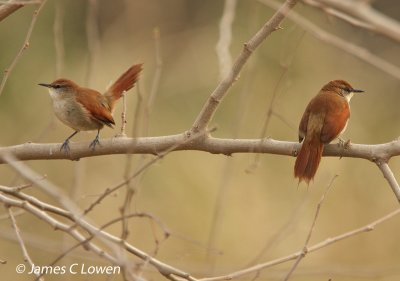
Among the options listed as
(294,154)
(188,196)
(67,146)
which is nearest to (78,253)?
(67,146)

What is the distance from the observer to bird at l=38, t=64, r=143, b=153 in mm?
4555

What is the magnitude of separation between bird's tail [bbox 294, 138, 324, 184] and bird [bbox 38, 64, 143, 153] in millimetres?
1226

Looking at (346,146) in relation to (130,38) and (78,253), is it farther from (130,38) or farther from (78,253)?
(130,38)

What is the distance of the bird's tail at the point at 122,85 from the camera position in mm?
4648

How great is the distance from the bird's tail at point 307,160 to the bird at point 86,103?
1226 millimetres

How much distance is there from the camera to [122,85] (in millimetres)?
4684

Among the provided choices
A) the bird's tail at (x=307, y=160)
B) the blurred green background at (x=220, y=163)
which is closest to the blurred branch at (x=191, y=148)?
the bird's tail at (x=307, y=160)

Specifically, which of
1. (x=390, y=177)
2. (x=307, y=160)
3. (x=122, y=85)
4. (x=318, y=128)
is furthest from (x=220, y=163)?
(x=390, y=177)

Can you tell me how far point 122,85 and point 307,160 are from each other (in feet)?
4.70

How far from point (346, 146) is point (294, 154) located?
241 mm

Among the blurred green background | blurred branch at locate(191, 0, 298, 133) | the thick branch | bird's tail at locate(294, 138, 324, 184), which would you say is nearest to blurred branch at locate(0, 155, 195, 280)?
the thick branch

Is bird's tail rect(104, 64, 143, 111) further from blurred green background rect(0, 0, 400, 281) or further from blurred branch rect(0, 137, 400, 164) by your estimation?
blurred green background rect(0, 0, 400, 281)

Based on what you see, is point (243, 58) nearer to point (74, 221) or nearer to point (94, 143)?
point (94, 143)

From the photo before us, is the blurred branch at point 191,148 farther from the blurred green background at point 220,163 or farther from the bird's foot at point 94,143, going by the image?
the blurred green background at point 220,163
